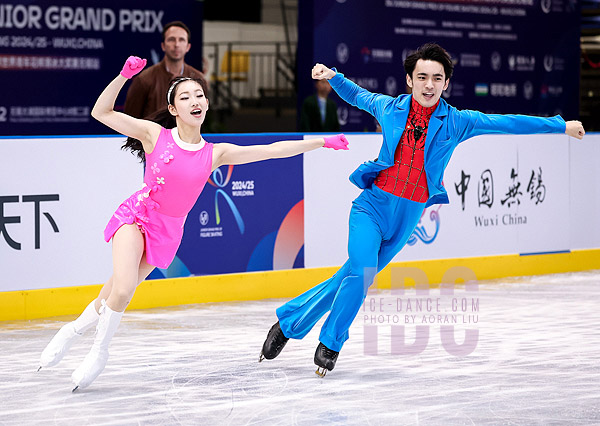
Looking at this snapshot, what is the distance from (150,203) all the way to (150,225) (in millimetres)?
107

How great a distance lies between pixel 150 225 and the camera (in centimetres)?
534

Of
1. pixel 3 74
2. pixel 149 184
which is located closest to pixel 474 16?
pixel 3 74

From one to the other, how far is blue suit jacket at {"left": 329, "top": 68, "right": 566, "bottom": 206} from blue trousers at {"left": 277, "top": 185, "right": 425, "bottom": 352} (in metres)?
0.13

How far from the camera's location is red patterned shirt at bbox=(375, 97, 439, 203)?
5742 mm

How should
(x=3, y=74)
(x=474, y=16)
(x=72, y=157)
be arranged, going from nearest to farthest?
(x=72, y=157)
(x=3, y=74)
(x=474, y=16)

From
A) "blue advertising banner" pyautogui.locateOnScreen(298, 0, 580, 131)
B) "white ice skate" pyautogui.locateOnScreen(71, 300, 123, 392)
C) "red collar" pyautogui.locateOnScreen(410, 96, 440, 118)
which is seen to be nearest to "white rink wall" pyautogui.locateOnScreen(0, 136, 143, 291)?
"white ice skate" pyautogui.locateOnScreen(71, 300, 123, 392)

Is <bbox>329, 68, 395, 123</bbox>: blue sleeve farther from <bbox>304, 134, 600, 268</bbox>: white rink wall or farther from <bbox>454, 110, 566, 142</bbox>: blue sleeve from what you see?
<bbox>304, 134, 600, 268</bbox>: white rink wall

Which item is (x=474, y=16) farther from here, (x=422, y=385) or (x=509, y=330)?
(x=422, y=385)

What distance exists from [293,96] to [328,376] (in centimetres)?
1177

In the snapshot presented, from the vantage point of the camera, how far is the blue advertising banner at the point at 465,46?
39.1 ft

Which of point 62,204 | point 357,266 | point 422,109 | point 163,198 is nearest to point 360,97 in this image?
point 422,109

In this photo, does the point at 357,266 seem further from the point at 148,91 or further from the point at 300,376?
the point at 148,91

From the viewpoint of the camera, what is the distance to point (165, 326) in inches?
285

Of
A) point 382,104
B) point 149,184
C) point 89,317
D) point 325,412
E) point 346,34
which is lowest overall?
point 325,412
